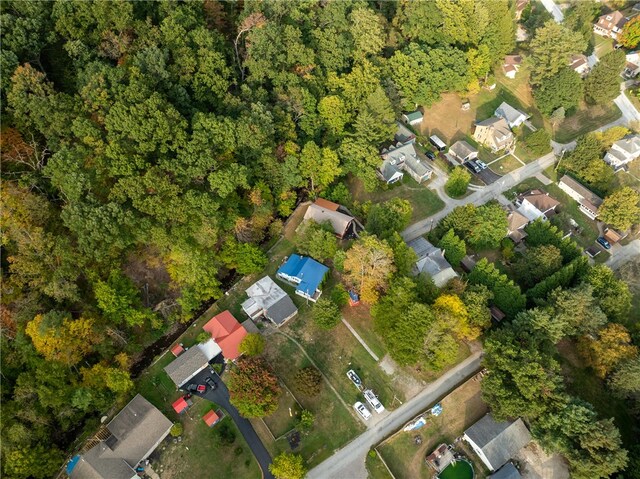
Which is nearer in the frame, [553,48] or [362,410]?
[362,410]

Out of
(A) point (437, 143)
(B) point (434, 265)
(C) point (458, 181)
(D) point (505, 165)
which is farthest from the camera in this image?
(A) point (437, 143)

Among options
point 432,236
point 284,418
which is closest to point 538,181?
point 432,236

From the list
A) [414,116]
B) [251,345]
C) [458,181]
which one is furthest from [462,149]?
[251,345]

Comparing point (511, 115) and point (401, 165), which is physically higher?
point (401, 165)

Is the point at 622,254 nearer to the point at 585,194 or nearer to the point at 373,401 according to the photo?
the point at 585,194

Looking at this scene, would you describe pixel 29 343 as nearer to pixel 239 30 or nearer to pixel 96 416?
pixel 96 416

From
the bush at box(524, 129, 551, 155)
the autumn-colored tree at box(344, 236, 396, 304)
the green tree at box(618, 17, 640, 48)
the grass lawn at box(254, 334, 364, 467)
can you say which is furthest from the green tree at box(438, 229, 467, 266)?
the green tree at box(618, 17, 640, 48)

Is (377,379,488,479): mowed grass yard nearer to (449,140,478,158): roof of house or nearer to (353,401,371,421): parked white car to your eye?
(353,401,371,421): parked white car
